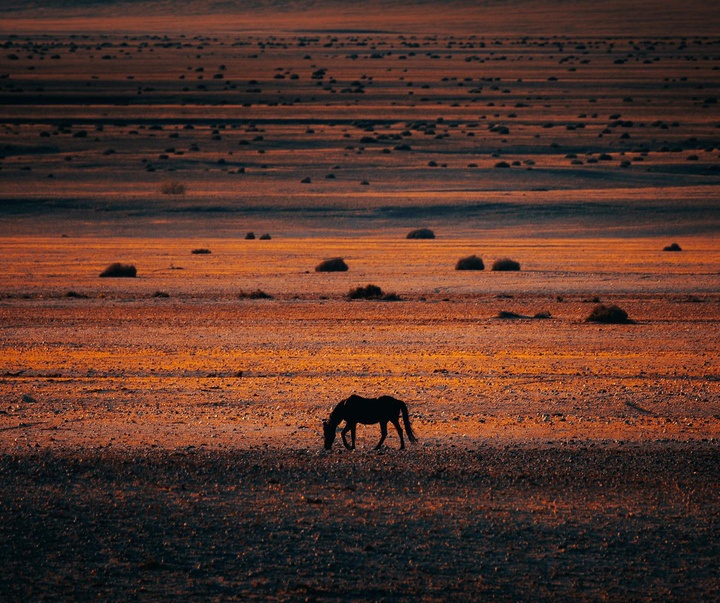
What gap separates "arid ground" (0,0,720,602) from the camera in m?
8.96

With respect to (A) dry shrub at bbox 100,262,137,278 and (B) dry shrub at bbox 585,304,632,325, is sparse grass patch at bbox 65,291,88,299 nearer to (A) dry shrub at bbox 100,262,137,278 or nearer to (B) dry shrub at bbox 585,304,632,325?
(A) dry shrub at bbox 100,262,137,278

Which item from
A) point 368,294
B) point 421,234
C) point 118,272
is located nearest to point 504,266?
point 368,294

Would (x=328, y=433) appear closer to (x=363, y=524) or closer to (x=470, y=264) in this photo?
(x=363, y=524)

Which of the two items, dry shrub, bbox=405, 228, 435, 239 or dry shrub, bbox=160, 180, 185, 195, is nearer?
dry shrub, bbox=405, 228, 435, 239

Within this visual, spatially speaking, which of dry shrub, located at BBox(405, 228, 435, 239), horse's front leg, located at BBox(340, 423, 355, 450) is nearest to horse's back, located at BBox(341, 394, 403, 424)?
horse's front leg, located at BBox(340, 423, 355, 450)

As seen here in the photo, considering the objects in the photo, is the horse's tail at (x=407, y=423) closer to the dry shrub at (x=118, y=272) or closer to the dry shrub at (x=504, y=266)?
the dry shrub at (x=504, y=266)

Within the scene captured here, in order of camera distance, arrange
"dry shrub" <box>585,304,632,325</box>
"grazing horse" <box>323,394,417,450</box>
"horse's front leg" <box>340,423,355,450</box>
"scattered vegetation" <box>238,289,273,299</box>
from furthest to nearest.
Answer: "scattered vegetation" <box>238,289,273,299</box> → "dry shrub" <box>585,304,632,325</box> → "horse's front leg" <box>340,423,355,450</box> → "grazing horse" <box>323,394,417,450</box>

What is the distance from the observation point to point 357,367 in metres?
17.1

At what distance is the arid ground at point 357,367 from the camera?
8961 millimetres

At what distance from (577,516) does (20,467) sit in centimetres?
495

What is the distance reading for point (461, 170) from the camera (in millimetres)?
59594

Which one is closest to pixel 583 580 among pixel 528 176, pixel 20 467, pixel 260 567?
pixel 260 567

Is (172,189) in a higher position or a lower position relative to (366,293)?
higher

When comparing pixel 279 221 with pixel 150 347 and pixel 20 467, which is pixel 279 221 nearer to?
pixel 150 347
